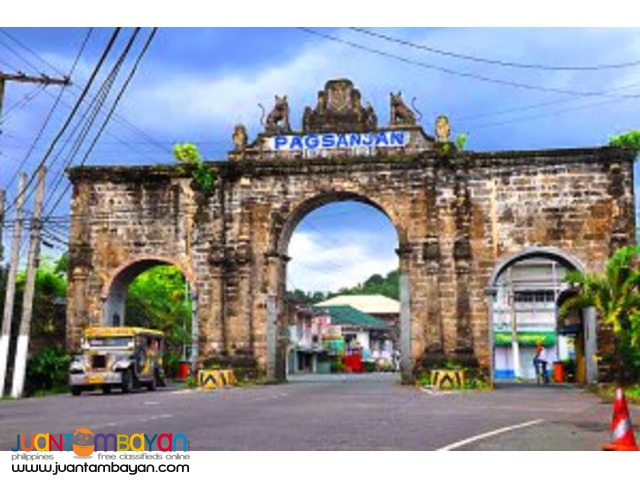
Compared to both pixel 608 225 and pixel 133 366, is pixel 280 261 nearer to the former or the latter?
pixel 133 366

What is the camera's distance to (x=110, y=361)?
21.9 metres

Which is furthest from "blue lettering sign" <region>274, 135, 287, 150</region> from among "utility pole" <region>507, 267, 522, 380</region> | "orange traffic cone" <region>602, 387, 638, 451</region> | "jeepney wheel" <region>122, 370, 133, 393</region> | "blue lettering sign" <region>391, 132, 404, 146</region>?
"utility pole" <region>507, 267, 522, 380</region>

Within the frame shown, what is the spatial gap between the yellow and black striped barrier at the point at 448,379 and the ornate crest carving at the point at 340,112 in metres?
7.66

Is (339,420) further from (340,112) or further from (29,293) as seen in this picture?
(340,112)

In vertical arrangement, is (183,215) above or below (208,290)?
above

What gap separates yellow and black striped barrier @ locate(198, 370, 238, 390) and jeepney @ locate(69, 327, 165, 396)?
1.58 meters

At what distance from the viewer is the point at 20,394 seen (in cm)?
2252

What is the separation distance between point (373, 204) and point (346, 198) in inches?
37.9

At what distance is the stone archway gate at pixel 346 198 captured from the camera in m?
24.2

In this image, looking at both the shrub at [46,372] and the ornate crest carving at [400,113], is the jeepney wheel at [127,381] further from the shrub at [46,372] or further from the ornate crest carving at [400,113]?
the ornate crest carving at [400,113]

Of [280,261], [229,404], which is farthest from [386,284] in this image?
[229,404]

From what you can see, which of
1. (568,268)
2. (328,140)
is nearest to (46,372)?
(328,140)

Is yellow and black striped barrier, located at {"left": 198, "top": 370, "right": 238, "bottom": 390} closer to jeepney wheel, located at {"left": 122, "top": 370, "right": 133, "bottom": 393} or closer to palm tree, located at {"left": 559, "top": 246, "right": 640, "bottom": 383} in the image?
jeepney wheel, located at {"left": 122, "top": 370, "right": 133, "bottom": 393}

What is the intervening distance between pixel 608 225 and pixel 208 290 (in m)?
11.9
